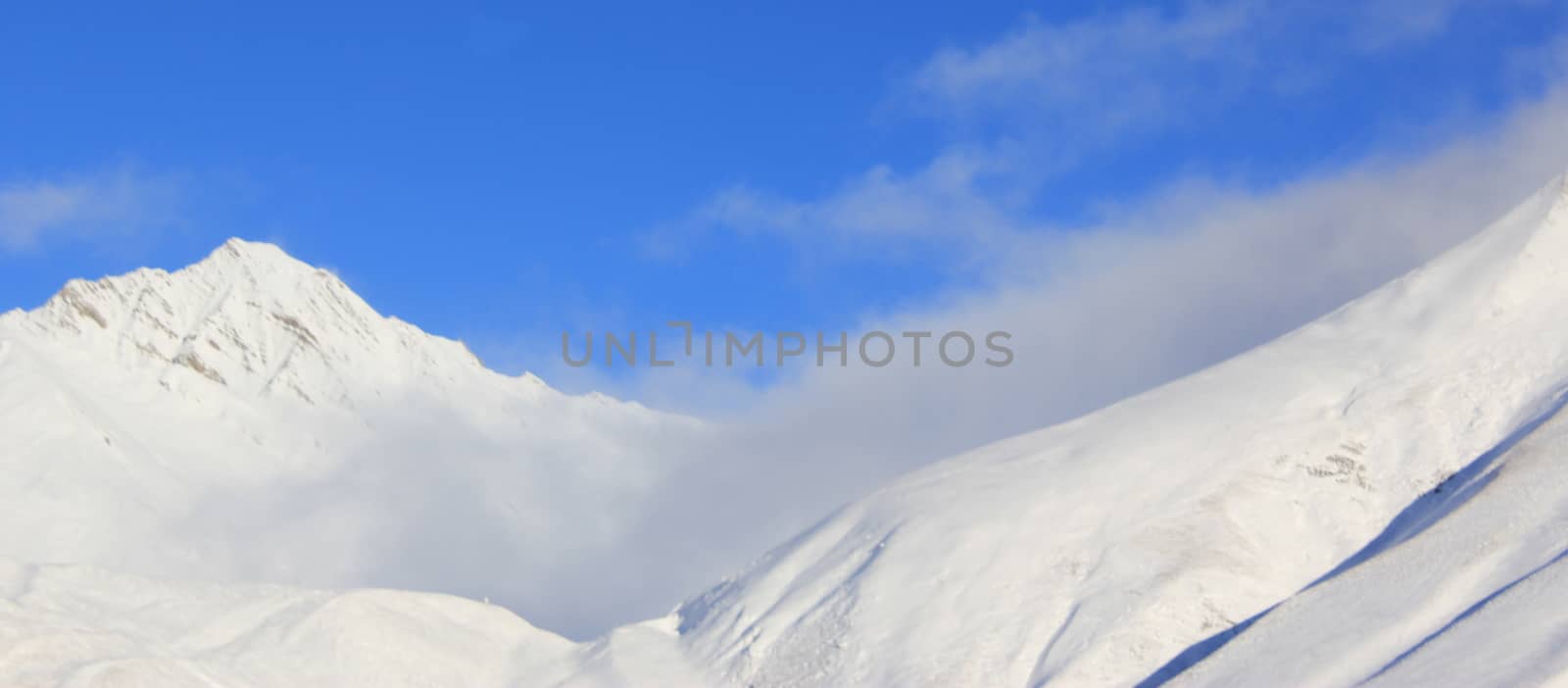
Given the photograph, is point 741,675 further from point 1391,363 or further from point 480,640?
point 1391,363

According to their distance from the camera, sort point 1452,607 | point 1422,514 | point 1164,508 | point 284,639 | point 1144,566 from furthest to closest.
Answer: point 1164,508 → point 284,639 → point 1422,514 → point 1144,566 → point 1452,607

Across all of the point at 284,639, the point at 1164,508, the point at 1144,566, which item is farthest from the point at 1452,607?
the point at 284,639

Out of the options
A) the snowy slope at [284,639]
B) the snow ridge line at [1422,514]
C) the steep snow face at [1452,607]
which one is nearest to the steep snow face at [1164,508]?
the snow ridge line at [1422,514]

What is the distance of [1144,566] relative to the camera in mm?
123312

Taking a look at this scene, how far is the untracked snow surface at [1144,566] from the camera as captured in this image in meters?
105

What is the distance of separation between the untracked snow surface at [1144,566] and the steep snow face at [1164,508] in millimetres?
261

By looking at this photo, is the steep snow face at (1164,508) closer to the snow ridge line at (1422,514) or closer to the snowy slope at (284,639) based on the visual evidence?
the snow ridge line at (1422,514)

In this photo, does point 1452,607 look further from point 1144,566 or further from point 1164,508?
point 1164,508

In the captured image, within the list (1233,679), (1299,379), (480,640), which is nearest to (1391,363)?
(1299,379)

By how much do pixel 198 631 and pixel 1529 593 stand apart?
89104 mm

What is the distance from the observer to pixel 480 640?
139 m

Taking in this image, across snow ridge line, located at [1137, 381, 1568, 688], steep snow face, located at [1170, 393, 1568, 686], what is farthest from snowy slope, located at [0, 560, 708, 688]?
steep snow face, located at [1170, 393, 1568, 686]

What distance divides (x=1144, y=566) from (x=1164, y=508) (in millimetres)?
9328

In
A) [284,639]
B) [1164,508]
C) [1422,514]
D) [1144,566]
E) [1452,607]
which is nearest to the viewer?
[1452,607]
